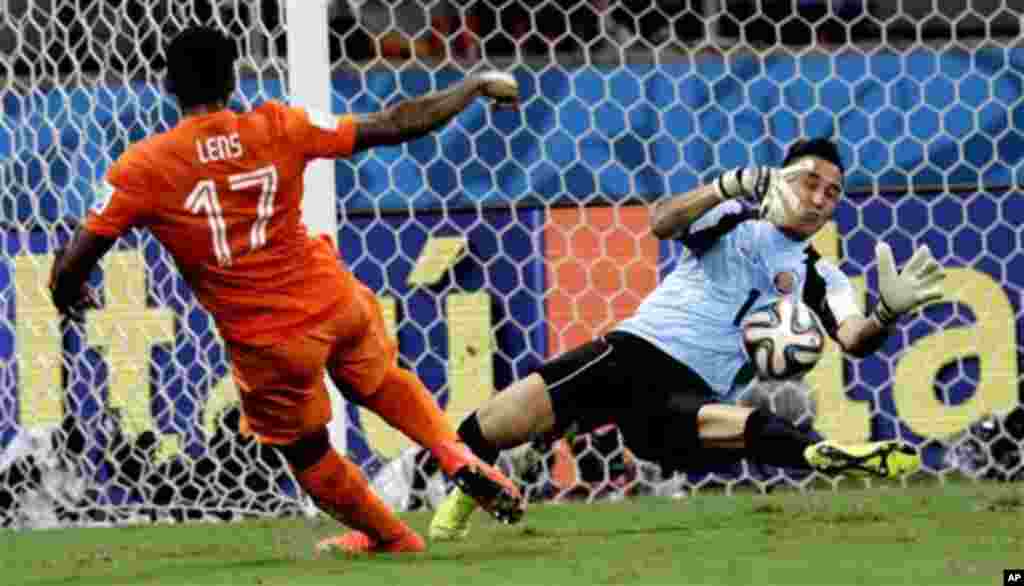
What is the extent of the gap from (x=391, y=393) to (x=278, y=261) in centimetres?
52

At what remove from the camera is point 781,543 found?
616cm

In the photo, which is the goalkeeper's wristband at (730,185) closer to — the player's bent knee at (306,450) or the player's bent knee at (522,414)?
the player's bent knee at (522,414)

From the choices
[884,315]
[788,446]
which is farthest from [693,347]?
[884,315]

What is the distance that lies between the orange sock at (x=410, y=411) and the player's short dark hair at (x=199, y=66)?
0.92m

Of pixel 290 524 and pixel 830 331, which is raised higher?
pixel 830 331

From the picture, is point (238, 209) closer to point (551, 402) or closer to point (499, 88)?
point (499, 88)

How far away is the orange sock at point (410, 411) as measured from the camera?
20.4 feet

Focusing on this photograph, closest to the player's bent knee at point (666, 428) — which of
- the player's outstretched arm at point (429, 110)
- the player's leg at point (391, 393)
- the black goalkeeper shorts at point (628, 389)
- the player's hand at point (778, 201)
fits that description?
the black goalkeeper shorts at point (628, 389)

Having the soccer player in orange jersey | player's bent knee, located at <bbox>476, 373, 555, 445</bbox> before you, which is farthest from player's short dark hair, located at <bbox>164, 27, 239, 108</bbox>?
player's bent knee, located at <bbox>476, 373, 555, 445</bbox>

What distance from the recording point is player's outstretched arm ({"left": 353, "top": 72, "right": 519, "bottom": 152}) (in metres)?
5.74

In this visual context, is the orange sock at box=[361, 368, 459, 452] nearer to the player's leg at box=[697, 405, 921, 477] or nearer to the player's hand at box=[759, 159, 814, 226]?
the player's leg at box=[697, 405, 921, 477]

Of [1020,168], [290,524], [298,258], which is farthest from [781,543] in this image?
[1020,168]

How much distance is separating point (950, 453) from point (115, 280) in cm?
306

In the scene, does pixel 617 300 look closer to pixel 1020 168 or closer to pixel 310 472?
pixel 1020 168
